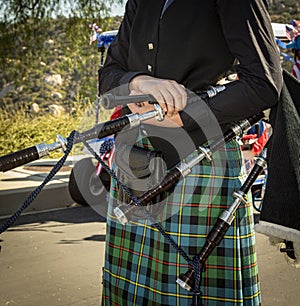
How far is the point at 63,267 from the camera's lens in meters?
4.60

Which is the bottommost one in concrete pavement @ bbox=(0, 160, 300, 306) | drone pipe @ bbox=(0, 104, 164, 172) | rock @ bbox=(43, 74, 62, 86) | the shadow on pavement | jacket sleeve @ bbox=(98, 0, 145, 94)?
rock @ bbox=(43, 74, 62, 86)

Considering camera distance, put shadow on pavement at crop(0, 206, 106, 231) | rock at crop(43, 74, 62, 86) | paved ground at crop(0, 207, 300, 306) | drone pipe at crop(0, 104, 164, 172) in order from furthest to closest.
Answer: rock at crop(43, 74, 62, 86) < shadow on pavement at crop(0, 206, 106, 231) < paved ground at crop(0, 207, 300, 306) < drone pipe at crop(0, 104, 164, 172)

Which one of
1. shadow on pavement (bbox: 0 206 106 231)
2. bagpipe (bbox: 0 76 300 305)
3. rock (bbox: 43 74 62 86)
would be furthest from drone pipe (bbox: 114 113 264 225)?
rock (bbox: 43 74 62 86)

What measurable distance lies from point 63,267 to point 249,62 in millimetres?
3282

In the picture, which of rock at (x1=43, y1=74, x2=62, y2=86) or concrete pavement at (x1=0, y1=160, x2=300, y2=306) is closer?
concrete pavement at (x1=0, y1=160, x2=300, y2=306)

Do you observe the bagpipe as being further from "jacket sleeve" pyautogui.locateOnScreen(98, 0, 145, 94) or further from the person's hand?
"jacket sleeve" pyautogui.locateOnScreen(98, 0, 145, 94)

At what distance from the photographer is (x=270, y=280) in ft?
14.2

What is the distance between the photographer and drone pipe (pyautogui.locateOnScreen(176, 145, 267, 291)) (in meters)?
1.75

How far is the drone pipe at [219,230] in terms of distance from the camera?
175cm

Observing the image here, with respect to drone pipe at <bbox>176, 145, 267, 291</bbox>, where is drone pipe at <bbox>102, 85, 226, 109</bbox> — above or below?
above

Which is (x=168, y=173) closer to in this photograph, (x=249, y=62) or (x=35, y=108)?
(x=249, y=62)

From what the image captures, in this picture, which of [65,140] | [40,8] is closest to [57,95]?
[40,8]

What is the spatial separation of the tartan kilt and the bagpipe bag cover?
0.61 ft

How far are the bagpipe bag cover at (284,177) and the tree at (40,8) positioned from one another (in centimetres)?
1230
